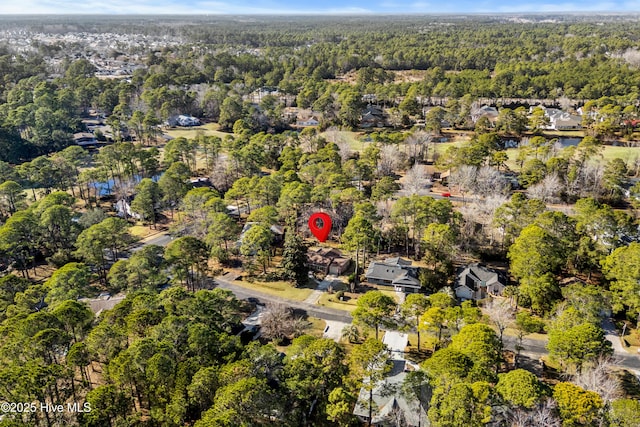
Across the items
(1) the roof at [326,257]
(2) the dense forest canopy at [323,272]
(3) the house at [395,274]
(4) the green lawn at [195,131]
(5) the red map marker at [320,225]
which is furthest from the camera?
(4) the green lawn at [195,131]

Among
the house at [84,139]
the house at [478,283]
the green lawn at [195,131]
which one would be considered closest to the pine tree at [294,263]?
the house at [478,283]

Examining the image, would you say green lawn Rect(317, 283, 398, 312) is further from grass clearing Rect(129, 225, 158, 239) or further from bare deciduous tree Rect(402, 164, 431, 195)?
grass clearing Rect(129, 225, 158, 239)

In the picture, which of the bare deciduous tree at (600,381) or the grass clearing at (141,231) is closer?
the bare deciduous tree at (600,381)

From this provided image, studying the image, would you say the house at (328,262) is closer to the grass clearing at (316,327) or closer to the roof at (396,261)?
the roof at (396,261)

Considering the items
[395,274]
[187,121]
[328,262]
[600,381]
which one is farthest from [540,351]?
[187,121]

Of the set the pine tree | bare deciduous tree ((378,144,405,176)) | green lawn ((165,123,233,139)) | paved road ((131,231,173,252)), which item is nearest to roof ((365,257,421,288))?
the pine tree
